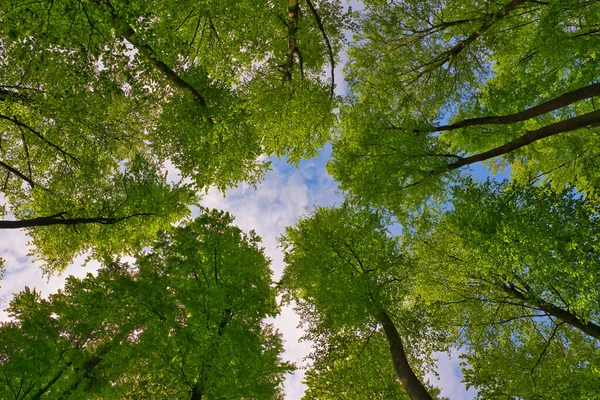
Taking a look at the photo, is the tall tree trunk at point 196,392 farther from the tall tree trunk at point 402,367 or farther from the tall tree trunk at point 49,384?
the tall tree trunk at point 402,367

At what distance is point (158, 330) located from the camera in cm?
843

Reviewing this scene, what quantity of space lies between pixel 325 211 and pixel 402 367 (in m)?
8.25

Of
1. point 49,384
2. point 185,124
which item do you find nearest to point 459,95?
point 185,124

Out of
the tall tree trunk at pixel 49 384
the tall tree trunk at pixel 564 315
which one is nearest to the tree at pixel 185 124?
the tall tree trunk at pixel 49 384

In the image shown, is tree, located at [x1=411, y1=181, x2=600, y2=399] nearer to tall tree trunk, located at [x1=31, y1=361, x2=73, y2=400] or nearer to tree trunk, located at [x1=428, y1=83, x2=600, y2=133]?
tree trunk, located at [x1=428, y1=83, x2=600, y2=133]

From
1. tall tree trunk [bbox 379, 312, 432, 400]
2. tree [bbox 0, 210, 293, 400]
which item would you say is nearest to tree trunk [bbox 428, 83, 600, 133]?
tall tree trunk [bbox 379, 312, 432, 400]

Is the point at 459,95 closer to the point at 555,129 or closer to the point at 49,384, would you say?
the point at 555,129

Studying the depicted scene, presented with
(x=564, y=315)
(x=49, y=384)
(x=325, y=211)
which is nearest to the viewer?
(x=49, y=384)

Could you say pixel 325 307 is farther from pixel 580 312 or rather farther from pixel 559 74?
pixel 559 74

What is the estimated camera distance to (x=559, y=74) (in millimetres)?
10781

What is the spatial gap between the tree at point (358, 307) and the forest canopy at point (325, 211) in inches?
3.4

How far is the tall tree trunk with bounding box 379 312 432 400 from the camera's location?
9.09 meters

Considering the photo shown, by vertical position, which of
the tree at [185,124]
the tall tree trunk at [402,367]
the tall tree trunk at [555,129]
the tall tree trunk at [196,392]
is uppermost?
the tree at [185,124]

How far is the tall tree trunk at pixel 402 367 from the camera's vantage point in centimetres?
909
